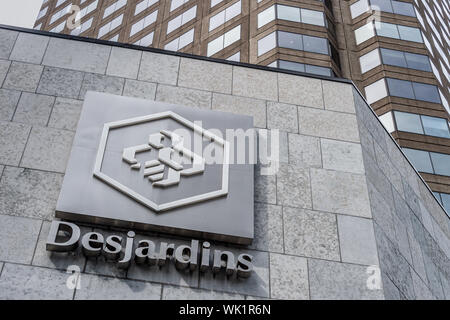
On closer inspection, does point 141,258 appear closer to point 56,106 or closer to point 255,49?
point 56,106

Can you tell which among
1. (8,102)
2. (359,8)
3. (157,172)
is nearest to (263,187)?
(157,172)

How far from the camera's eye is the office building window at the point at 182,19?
169ft

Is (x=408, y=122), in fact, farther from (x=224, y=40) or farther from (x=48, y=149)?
(x=48, y=149)

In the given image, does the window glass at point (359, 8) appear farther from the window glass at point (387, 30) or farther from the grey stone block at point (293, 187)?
the grey stone block at point (293, 187)

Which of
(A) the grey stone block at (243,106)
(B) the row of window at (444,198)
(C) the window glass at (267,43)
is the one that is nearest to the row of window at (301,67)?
(C) the window glass at (267,43)

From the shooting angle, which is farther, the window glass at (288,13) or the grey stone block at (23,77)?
the window glass at (288,13)

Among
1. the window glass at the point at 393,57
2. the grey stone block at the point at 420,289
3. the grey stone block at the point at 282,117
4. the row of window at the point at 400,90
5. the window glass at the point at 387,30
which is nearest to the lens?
the grey stone block at the point at 420,289

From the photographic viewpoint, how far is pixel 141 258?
11.2 metres

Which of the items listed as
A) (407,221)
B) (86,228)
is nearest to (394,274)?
(407,221)

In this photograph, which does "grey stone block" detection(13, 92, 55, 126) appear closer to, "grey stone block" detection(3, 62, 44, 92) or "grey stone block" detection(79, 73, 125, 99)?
"grey stone block" detection(3, 62, 44, 92)

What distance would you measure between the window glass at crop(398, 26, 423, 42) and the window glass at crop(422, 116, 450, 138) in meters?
8.23

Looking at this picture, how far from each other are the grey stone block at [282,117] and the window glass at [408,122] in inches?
1187

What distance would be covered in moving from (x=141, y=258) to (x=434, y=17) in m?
54.4
